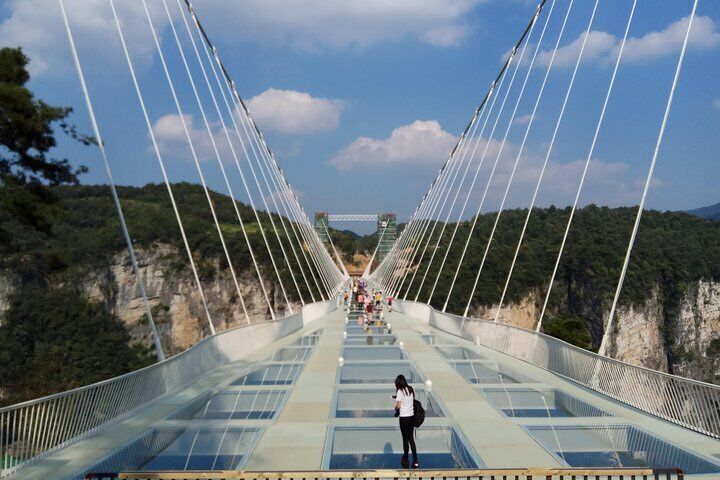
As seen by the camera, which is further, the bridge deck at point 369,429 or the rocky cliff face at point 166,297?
the rocky cliff face at point 166,297

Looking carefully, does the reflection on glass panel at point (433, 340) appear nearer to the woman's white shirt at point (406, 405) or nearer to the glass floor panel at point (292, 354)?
the glass floor panel at point (292, 354)

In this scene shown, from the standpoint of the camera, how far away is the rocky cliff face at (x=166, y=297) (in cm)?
5694

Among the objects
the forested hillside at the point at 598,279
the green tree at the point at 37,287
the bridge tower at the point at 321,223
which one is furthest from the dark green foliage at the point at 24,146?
the bridge tower at the point at 321,223

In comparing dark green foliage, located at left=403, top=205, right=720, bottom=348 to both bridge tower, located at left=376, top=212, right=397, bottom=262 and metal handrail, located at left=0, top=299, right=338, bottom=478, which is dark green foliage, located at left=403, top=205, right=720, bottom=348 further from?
metal handrail, located at left=0, top=299, right=338, bottom=478

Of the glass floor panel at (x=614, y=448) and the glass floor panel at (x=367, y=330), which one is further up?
the glass floor panel at (x=614, y=448)

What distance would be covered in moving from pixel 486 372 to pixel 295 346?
261 inches

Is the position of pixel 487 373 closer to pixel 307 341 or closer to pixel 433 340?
pixel 433 340

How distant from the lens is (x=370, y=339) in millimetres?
18750

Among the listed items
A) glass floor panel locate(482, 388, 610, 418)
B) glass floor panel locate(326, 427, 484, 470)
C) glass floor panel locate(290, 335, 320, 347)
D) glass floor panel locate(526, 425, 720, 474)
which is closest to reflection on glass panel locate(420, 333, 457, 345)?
glass floor panel locate(290, 335, 320, 347)

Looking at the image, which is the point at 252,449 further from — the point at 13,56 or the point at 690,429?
the point at 13,56

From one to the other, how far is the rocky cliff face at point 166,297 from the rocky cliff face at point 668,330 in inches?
1028

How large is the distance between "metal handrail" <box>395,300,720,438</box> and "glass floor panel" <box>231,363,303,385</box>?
4.64 meters

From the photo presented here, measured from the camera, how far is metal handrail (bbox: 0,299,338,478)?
17.7 feet

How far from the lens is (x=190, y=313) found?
2378 inches
